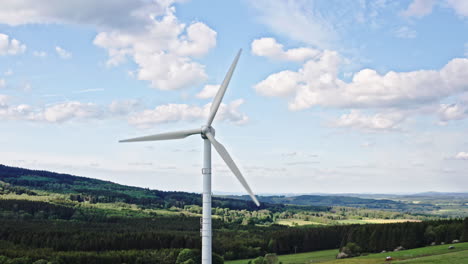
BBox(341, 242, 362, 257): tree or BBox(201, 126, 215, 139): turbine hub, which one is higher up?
BBox(201, 126, 215, 139): turbine hub

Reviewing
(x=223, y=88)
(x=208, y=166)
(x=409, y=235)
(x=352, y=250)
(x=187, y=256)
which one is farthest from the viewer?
(x=409, y=235)

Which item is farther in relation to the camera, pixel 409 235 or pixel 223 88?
pixel 409 235

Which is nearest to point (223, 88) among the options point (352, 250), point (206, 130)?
point (206, 130)

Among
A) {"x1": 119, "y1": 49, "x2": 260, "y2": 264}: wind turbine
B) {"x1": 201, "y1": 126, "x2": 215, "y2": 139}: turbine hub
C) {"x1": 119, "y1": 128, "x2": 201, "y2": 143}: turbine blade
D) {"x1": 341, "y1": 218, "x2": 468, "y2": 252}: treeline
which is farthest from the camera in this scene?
{"x1": 341, "y1": 218, "x2": 468, "y2": 252}: treeline

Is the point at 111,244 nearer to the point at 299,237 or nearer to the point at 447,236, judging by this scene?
the point at 299,237

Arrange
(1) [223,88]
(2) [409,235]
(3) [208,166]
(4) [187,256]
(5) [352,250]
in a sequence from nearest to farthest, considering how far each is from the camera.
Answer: (3) [208,166] → (1) [223,88] → (4) [187,256] → (5) [352,250] → (2) [409,235]

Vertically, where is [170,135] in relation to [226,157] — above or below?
above

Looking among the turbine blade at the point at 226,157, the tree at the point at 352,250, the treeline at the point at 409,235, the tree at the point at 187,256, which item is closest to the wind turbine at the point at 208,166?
the turbine blade at the point at 226,157

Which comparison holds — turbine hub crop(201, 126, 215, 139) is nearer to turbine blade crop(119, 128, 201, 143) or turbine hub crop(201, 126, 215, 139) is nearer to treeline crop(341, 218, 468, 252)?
turbine blade crop(119, 128, 201, 143)

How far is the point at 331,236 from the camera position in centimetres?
19550

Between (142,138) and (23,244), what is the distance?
149 metres

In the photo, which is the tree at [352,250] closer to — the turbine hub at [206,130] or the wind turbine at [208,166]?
the wind turbine at [208,166]

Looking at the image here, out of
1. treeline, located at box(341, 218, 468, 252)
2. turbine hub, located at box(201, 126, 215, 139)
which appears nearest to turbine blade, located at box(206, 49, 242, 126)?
turbine hub, located at box(201, 126, 215, 139)

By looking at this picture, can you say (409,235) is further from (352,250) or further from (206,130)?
(206,130)
